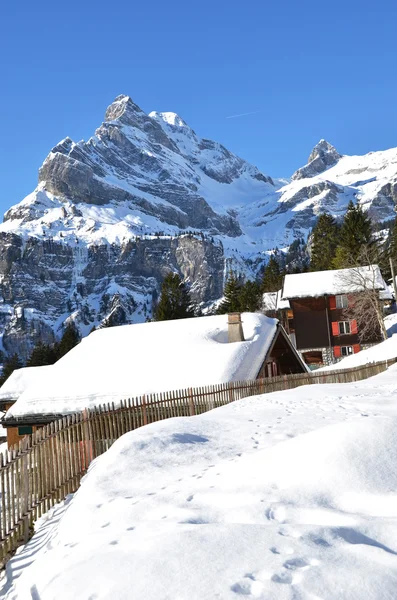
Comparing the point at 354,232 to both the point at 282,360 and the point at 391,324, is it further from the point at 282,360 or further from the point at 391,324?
the point at 282,360

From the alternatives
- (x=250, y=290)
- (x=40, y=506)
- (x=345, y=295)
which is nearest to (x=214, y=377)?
(x=40, y=506)

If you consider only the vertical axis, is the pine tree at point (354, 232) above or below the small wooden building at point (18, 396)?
above

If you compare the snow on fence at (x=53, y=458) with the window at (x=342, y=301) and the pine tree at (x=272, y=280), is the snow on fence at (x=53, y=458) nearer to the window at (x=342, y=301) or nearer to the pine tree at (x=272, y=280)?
the window at (x=342, y=301)

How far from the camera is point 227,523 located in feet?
19.3

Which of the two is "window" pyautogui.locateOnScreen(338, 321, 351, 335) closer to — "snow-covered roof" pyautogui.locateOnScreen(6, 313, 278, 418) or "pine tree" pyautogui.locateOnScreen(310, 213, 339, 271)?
"snow-covered roof" pyautogui.locateOnScreen(6, 313, 278, 418)

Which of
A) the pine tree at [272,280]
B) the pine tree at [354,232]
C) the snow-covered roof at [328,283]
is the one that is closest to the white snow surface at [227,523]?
the snow-covered roof at [328,283]

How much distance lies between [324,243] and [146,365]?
68819 millimetres

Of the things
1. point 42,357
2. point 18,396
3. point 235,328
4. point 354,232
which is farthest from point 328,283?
point 42,357

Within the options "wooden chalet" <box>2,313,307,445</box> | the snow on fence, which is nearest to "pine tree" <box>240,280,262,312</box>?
"wooden chalet" <box>2,313,307,445</box>

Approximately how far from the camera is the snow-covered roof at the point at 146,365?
23688 mm

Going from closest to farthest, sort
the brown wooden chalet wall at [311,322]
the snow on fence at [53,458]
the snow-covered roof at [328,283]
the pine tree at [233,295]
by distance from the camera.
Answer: the snow on fence at [53,458] < the snow-covered roof at [328,283] < the brown wooden chalet wall at [311,322] < the pine tree at [233,295]

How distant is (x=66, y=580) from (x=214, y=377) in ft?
61.2

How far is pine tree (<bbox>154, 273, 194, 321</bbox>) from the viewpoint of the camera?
3017 inches

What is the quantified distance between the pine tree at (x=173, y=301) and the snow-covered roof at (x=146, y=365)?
45.6 m
